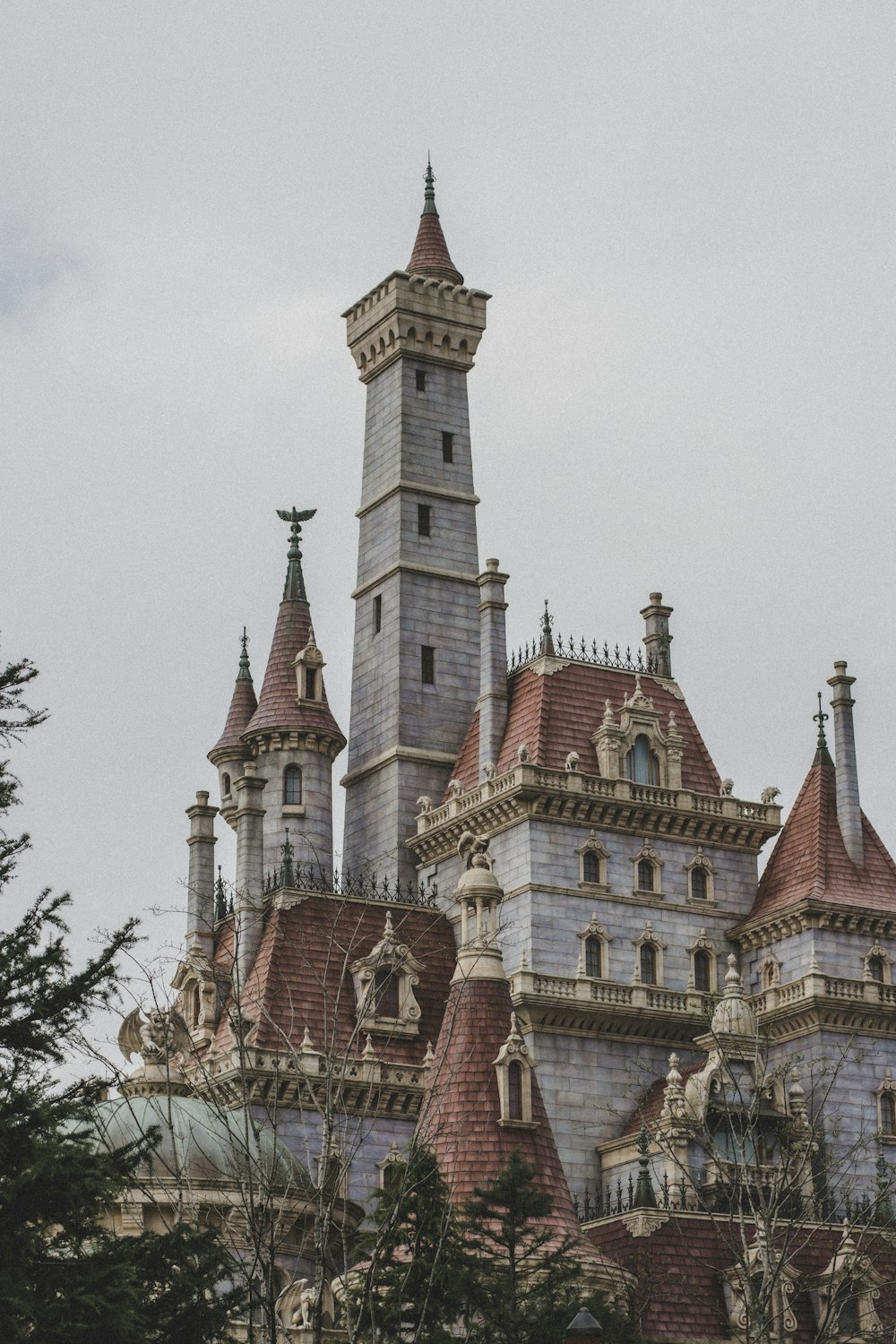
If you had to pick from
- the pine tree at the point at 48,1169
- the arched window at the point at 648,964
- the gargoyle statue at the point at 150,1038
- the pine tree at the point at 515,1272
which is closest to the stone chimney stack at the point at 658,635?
the arched window at the point at 648,964

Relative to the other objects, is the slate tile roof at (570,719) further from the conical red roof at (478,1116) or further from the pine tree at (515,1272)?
the pine tree at (515,1272)

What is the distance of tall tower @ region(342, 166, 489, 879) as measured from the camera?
59.6 meters

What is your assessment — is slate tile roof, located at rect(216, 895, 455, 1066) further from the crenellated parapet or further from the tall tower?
the crenellated parapet

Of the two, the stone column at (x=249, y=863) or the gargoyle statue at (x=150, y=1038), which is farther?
the stone column at (x=249, y=863)

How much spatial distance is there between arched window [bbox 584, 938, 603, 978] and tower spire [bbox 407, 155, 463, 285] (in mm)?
19352

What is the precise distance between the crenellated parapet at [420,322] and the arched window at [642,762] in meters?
12.2

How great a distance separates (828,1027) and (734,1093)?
13.1ft

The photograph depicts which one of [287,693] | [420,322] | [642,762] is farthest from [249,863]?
[420,322]

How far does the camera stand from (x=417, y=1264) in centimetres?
3388

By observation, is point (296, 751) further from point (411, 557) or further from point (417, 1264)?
point (417, 1264)

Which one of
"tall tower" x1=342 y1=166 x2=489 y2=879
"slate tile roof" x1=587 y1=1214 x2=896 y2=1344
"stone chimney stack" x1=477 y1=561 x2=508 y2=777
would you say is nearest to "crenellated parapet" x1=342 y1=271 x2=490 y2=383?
"tall tower" x1=342 y1=166 x2=489 y2=879

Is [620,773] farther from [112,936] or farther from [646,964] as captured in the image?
[112,936]

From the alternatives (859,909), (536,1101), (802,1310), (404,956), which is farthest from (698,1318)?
(859,909)

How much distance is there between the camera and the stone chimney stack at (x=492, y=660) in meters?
58.0
